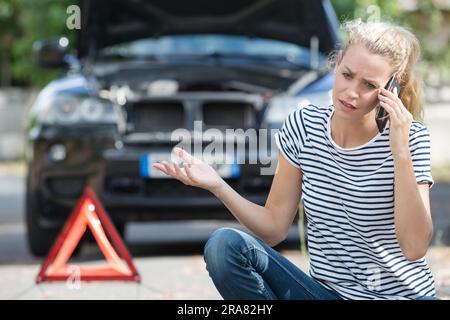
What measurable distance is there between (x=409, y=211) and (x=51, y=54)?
17.1 ft

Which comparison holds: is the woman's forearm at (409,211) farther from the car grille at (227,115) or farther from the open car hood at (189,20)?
the open car hood at (189,20)

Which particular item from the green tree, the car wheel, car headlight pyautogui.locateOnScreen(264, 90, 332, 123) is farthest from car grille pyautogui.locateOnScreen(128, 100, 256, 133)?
the green tree

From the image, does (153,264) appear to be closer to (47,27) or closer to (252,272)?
(252,272)

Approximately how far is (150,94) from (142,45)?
49.3 inches

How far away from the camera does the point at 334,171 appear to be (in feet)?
12.4

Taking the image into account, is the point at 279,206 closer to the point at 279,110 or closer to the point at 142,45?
the point at 279,110

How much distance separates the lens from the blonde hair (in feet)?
11.9

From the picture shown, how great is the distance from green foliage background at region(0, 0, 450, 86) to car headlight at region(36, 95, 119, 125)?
36.9 feet

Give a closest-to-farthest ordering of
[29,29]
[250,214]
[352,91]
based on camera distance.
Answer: [352,91], [250,214], [29,29]

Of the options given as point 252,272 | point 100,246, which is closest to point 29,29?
point 100,246

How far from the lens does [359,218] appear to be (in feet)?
12.1

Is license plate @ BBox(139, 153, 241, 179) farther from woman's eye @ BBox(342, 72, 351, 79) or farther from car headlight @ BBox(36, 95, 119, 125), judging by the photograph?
woman's eye @ BBox(342, 72, 351, 79)

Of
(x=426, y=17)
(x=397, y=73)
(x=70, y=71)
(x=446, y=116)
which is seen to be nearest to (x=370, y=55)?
(x=397, y=73)
